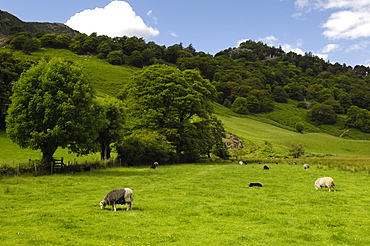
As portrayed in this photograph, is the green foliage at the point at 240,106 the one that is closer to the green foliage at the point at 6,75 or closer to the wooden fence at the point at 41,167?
the green foliage at the point at 6,75

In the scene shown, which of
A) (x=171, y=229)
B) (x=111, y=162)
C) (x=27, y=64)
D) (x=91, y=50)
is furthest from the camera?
(x=91, y=50)

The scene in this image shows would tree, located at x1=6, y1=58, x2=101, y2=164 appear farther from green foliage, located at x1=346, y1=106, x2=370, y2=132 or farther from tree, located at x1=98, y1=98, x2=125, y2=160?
green foliage, located at x1=346, y1=106, x2=370, y2=132

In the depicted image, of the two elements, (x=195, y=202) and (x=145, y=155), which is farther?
(x=145, y=155)

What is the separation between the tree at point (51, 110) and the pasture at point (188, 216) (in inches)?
339

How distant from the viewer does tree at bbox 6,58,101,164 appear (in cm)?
3291

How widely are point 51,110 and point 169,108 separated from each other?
24.6 meters

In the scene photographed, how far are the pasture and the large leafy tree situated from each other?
27769 millimetres

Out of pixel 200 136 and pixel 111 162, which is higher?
pixel 200 136

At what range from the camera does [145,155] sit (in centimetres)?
4988

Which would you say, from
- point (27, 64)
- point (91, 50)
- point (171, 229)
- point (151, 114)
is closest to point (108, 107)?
point (151, 114)

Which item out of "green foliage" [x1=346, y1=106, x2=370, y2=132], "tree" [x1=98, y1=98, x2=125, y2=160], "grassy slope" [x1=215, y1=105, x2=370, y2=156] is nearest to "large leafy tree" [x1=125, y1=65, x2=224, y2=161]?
"tree" [x1=98, y1=98, x2=125, y2=160]

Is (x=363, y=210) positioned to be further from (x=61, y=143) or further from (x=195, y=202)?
(x=61, y=143)

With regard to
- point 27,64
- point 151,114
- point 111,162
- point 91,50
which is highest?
point 91,50

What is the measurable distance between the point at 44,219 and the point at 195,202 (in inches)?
362
